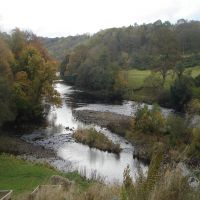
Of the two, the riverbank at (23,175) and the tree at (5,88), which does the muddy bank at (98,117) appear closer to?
the tree at (5,88)

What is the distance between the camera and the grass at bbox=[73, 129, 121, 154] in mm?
43750

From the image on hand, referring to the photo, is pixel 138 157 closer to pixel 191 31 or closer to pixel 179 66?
pixel 179 66

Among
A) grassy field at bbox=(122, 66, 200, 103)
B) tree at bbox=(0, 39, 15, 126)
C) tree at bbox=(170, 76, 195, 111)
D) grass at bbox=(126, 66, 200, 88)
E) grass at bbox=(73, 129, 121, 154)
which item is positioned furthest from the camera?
grass at bbox=(126, 66, 200, 88)

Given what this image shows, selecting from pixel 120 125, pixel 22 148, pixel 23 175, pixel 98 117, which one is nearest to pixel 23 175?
pixel 23 175

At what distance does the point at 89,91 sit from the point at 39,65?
107 feet

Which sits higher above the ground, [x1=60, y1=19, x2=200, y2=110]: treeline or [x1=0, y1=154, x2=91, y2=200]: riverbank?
[x1=60, y1=19, x2=200, y2=110]: treeline

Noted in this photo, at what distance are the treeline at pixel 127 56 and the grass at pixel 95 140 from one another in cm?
3809

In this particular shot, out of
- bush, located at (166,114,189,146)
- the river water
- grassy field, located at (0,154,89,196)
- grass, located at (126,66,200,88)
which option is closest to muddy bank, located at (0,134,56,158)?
the river water

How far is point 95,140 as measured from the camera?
4609 cm

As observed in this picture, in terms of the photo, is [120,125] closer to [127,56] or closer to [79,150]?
[79,150]

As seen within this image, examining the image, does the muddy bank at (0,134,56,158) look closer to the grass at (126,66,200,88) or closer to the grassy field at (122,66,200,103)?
the grassy field at (122,66,200,103)

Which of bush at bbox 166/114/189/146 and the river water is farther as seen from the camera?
bush at bbox 166/114/189/146

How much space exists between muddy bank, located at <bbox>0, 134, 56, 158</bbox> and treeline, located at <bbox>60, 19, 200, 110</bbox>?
142 ft

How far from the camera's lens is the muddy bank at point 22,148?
134 feet
